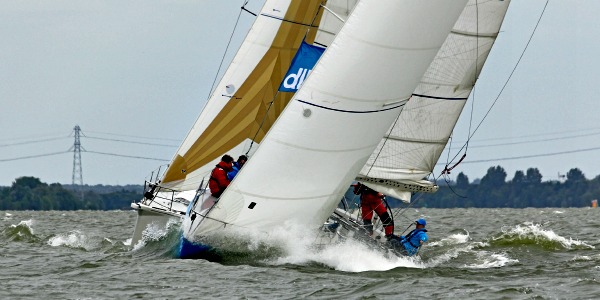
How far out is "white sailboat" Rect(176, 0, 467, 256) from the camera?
17719 mm

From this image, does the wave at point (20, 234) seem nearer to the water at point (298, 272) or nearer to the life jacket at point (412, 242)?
the water at point (298, 272)

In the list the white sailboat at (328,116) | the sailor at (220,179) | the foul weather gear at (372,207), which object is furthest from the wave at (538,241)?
the sailor at (220,179)

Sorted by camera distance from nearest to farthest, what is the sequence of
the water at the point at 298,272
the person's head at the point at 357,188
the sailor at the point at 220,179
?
1. the water at the point at 298,272
2. the sailor at the point at 220,179
3. the person's head at the point at 357,188

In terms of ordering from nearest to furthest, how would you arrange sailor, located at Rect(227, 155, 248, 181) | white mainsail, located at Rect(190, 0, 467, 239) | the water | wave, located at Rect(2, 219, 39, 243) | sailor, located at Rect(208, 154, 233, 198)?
the water, white mainsail, located at Rect(190, 0, 467, 239), sailor, located at Rect(208, 154, 233, 198), sailor, located at Rect(227, 155, 248, 181), wave, located at Rect(2, 219, 39, 243)

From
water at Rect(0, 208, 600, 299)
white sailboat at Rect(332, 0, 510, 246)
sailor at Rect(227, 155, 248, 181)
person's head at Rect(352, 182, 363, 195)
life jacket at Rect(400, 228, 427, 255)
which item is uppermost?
white sailboat at Rect(332, 0, 510, 246)

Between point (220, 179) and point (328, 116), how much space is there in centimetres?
230

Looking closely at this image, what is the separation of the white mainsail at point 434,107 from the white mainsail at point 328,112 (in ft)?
9.15

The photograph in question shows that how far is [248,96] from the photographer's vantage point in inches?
899

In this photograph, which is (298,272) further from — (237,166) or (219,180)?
(237,166)

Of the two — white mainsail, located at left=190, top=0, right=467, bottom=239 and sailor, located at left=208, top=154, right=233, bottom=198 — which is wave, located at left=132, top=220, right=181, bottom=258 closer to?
sailor, located at left=208, top=154, right=233, bottom=198

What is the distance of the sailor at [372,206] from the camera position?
20484 mm

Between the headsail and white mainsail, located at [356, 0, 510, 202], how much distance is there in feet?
8.03

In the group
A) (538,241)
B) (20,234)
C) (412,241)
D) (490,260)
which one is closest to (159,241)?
(412,241)

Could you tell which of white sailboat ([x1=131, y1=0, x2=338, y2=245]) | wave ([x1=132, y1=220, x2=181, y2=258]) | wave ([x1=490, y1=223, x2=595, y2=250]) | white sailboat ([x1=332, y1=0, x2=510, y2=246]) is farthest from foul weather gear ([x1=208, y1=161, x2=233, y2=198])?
wave ([x1=490, y1=223, x2=595, y2=250])
